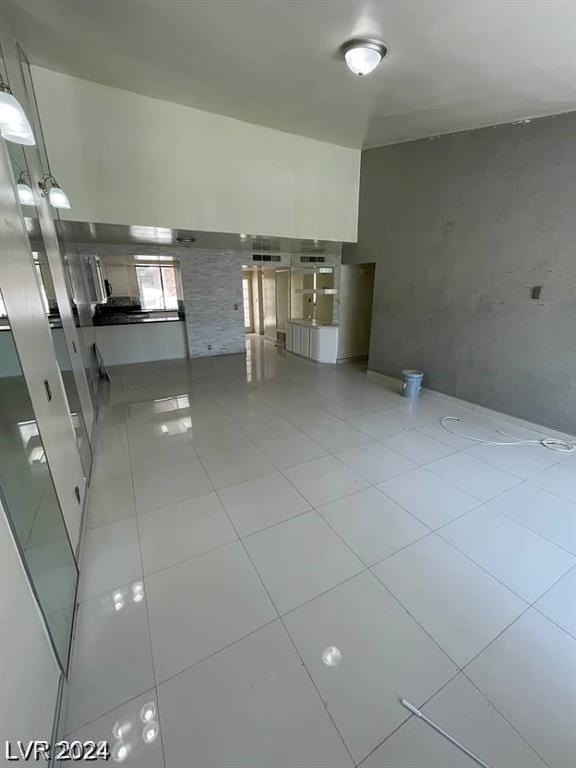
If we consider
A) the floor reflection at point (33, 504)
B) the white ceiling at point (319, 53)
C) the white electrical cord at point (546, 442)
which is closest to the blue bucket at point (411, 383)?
the white electrical cord at point (546, 442)

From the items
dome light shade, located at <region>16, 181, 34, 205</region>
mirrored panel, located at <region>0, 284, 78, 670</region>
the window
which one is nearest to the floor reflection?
mirrored panel, located at <region>0, 284, 78, 670</region>

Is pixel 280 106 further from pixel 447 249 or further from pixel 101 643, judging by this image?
pixel 101 643

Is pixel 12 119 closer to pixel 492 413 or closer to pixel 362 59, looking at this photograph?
pixel 362 59

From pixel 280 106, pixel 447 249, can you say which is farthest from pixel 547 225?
pixel 280 106

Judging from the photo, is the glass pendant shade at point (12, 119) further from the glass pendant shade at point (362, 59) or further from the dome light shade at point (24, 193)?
the glass pendant shade at point (362, 59)

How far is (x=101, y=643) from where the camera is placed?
62.2 inches

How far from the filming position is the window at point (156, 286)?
28.8ft

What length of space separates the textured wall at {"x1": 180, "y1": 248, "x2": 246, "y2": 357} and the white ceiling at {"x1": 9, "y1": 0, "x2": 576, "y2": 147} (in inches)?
137

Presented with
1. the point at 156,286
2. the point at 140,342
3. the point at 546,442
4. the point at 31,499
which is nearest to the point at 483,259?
the point at 546,442

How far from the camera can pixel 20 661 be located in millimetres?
1021

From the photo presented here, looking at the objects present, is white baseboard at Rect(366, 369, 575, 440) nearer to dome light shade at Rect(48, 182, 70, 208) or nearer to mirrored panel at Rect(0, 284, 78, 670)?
mirrored panel at Rect(0, 284, 78, 670)

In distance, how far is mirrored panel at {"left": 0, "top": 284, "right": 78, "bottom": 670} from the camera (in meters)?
1.19

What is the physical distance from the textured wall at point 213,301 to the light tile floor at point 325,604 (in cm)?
428

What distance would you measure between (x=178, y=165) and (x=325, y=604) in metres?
4.58
